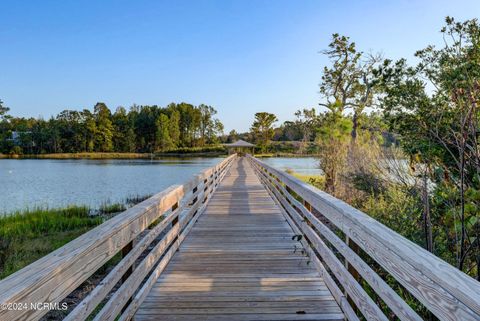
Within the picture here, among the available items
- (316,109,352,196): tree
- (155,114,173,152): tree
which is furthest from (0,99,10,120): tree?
(316,109,352,196): tree

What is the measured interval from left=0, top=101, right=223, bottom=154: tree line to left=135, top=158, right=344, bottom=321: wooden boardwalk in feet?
216

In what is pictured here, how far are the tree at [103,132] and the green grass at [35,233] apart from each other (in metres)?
60.8

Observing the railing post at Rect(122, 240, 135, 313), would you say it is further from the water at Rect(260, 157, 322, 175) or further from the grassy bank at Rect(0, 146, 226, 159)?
the grassy bank at Rect(0, 146, 226, 159)

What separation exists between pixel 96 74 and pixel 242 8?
2780 centimetres

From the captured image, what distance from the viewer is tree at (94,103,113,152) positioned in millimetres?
66438

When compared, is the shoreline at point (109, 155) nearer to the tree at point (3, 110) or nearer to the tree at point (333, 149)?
the tree at point (3, 110)

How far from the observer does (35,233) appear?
308 inches

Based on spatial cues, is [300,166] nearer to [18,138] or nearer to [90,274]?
[90,274]

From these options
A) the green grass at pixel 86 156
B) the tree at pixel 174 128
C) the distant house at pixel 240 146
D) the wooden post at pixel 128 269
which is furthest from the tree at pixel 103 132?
the wooden post at pixel 128 269

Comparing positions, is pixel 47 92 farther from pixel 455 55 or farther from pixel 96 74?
pixel 455 55

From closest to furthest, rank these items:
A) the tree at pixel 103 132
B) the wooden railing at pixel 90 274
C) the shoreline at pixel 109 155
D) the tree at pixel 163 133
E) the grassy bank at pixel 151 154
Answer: the wooden railing at pixel 90 274, the shoreline at pixel 109 155, the grassy bank at pixel 151 154, the tree at pixel 103 132, the tree at pixel 163 133

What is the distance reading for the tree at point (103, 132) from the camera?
218 ft

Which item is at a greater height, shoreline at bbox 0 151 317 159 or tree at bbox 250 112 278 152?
tree at bbox 250 112 278 152

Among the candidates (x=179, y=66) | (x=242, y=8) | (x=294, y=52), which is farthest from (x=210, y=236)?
(x=179, y=66)
